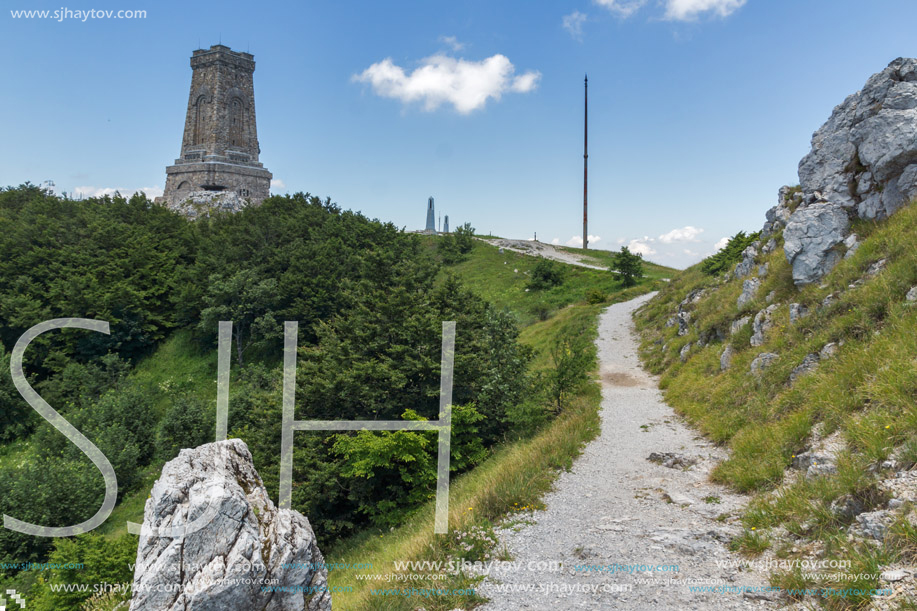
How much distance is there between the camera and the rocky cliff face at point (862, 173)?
494 inches

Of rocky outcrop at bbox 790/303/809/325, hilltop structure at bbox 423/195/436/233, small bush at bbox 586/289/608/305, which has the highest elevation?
hilltop structure at bbox 423/195/436/233

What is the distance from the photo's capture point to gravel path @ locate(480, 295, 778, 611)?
5641 mm

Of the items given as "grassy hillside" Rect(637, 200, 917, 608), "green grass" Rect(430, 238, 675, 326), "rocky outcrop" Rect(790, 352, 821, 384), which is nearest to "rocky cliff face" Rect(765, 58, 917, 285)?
"grassy hillside" Rect(637, 200, 917, 608)

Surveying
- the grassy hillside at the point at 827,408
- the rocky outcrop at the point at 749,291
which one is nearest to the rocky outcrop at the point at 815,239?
the grassy hillside at the point at 827,408

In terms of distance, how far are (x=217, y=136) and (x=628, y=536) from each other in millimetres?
60833

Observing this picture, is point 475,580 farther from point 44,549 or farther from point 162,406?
point 162,406

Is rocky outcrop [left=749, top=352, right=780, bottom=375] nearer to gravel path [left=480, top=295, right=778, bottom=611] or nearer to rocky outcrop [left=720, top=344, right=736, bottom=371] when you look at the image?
rocky outcrop [left=720, top=344, right=736, bottom=371]

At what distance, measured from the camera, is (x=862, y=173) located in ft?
45.5

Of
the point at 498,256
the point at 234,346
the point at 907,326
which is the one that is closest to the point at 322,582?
the point at 907,326

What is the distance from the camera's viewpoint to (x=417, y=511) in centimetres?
1285

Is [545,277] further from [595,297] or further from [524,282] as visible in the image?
[595,297]

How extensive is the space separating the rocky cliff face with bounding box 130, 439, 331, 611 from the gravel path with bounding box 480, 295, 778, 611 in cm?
262

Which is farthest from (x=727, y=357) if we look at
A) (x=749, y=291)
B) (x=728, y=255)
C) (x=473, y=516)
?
(x=728, y=255)

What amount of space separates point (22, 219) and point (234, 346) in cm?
2469
